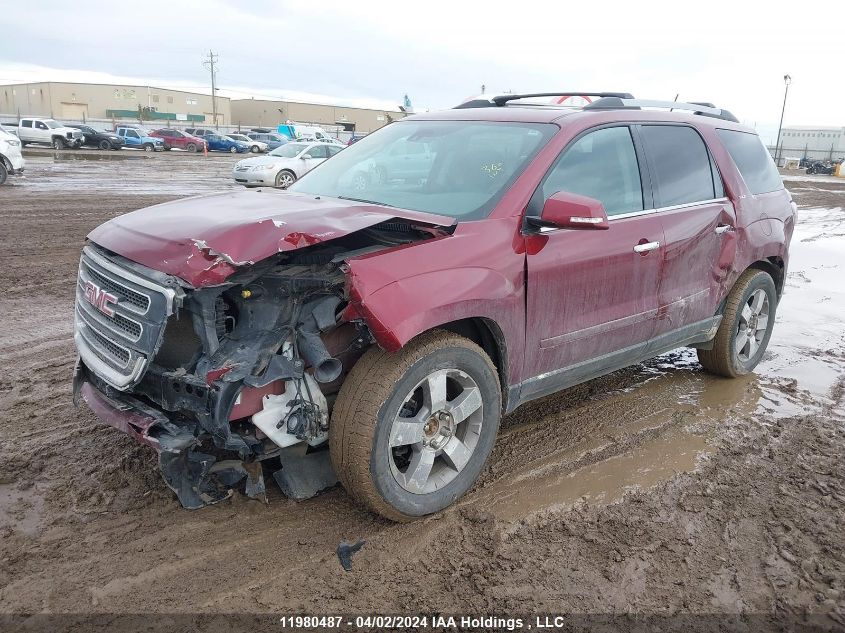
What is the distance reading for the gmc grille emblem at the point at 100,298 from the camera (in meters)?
2.98

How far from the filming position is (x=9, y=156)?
16438 mm

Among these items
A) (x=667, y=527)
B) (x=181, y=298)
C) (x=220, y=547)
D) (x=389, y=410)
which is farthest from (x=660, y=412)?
(x=181, y=298)

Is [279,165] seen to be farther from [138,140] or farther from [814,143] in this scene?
[814,143]

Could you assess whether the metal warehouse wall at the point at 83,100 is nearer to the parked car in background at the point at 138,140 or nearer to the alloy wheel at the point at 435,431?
the parked car in background at the point at 138,140

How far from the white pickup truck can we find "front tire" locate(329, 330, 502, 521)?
38.9 m

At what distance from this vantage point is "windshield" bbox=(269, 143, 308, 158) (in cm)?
Answer: 2095

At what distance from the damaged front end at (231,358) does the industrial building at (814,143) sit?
6630 centimetres

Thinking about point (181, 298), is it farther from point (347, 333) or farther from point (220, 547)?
point (220, 547)

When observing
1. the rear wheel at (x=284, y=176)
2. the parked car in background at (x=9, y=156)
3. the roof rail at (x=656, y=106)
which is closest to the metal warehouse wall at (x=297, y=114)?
the rear wheel at (x=284, y=176)

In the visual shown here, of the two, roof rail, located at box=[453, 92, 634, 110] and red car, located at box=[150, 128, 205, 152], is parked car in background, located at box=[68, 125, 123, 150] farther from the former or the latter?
roof rail, located at box=[453, 92, 634, 110]

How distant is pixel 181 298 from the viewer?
2.67m

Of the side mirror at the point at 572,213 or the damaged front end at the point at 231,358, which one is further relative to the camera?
the side mirror at the point at 572,213

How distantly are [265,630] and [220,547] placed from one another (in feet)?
1.90

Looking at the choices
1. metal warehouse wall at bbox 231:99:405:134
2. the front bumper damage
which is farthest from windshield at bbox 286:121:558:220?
metal warehouse wall at bbox 231:99:405:134
